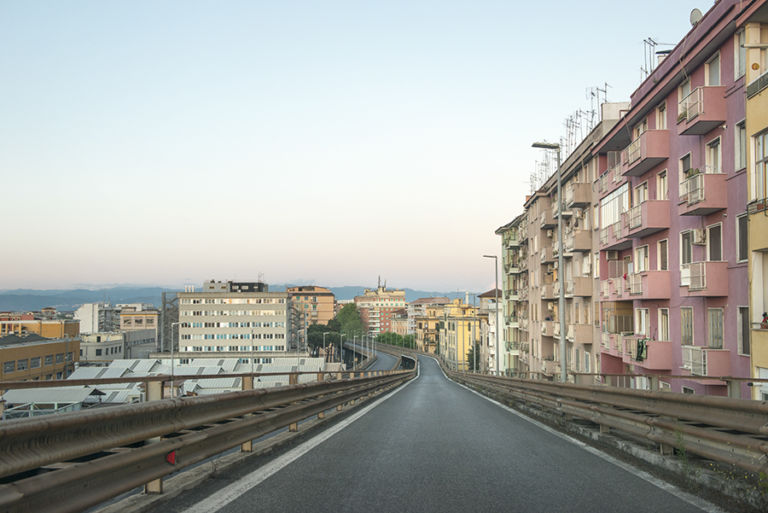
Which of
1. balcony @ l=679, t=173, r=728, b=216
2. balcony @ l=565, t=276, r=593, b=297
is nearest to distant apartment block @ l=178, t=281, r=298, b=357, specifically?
balcony @ l=565, t=276, r=593, b=297

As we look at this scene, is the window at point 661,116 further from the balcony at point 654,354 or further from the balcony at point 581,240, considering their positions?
the balcony at point 581,240

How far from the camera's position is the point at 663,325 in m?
26.5

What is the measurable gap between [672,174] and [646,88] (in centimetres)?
477

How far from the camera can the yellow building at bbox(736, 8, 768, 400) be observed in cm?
1644

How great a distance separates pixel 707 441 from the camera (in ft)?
21.3

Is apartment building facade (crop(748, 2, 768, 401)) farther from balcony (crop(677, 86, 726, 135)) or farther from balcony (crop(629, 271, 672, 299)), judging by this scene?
balcony (crop(629, 271, 672, 299))

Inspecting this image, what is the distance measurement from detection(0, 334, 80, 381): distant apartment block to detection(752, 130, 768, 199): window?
61.7m

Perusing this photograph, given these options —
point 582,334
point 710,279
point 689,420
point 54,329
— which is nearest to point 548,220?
point 582,334

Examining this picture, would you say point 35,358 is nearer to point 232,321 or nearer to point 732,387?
point 232,321

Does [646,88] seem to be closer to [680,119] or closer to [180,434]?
[680,119]

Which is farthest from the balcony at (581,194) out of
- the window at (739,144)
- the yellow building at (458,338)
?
the yellow building at (458,338)

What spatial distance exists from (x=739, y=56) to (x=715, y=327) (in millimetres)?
8779

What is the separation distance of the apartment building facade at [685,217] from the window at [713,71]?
0.03 meters

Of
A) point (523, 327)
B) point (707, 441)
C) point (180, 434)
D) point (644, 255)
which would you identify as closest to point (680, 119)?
point (644, 255)
